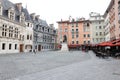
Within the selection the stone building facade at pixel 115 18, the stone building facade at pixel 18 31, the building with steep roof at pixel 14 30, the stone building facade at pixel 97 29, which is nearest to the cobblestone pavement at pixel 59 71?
the stone building facade at pixel 115 18

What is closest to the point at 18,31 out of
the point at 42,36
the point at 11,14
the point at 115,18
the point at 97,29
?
the point at 11,14

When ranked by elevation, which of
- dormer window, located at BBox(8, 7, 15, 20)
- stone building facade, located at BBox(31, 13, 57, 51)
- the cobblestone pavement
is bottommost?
the cobblestone pavement

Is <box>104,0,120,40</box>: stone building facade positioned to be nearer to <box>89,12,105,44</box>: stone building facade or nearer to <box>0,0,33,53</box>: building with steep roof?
<box>0,0,33,53</box>: building with steep roof

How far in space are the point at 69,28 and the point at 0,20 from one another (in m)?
43.8

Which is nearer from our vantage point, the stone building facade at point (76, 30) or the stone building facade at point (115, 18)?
the stone building facade at point (115, 18)

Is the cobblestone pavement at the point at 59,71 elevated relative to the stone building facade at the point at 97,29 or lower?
lower

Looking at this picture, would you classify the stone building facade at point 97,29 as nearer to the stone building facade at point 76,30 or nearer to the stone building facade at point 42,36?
the stone building facade at point 76,30

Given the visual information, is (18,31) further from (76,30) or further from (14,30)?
(76,30)

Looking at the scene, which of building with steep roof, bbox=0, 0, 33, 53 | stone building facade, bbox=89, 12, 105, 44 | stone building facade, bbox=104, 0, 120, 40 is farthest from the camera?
stone building facade, bbox=89, 12, 105, 44

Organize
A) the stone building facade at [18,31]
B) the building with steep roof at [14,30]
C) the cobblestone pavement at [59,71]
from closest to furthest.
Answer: the cobblestone pavement at [59,71], the building with steep roof at [14,30], the stone building facade at [18,31]

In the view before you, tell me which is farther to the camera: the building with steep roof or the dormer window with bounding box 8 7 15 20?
the dormer window with bounding box 8 7 15 20

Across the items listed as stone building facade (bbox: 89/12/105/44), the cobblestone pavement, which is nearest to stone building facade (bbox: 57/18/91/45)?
stone building facade (bbox: 89/12/105/44)

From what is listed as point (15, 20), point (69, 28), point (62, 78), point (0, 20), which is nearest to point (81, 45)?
point (69, 28)

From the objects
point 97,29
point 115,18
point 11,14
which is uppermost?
point 11,14
